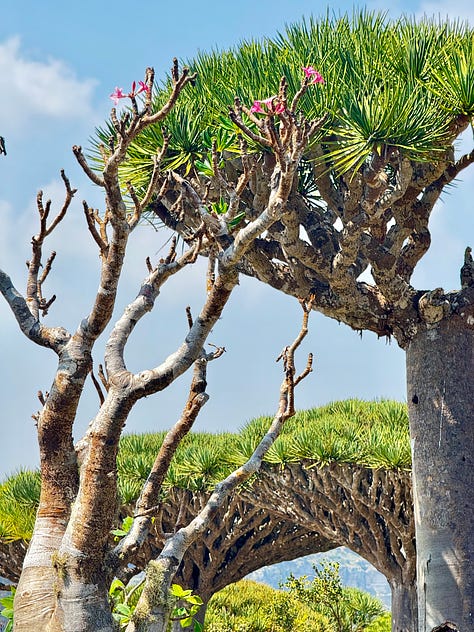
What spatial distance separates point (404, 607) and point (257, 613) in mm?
6839

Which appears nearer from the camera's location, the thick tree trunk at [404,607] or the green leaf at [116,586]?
the green leaf at [116,586]

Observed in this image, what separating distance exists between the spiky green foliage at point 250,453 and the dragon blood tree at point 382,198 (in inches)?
Result: 110

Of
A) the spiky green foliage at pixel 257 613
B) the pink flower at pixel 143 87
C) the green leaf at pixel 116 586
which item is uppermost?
the pink flower at pixel 143 87

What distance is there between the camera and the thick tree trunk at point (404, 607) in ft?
30.7

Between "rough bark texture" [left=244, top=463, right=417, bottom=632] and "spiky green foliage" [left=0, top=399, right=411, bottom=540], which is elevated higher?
"spiky green foliage" [left=0, top=399, right=411, bottom=540]

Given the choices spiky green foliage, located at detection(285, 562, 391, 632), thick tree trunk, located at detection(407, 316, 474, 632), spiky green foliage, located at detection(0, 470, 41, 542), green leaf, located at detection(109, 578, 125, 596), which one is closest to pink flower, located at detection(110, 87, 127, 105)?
green leaf, located at detection(109, 578, 125, 596)

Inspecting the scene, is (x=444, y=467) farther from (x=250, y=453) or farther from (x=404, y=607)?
(x=250, y=453)

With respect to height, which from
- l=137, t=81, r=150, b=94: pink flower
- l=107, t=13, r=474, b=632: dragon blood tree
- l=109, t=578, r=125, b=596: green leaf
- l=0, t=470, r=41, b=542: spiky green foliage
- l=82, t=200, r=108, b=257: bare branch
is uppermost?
l=107, t=13, r=474, b=632: dragon blood tree

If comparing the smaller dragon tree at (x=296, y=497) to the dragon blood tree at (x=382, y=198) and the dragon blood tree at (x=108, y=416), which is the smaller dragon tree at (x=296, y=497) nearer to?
the dragon blood tree at (x=382, y=198)

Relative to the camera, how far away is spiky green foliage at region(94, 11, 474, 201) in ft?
20.3

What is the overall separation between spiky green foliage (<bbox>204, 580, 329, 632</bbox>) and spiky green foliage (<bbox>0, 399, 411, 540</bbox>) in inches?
120

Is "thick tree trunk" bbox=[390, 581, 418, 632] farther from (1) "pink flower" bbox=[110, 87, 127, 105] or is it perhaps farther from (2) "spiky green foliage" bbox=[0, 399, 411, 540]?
(1) "pink flower" bbox=[110, 87, 127, 105]

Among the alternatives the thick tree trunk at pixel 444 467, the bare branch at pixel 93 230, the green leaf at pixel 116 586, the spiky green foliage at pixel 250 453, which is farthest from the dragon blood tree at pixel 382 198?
the green leaf at pixel 116 586

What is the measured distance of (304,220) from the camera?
286 inches
